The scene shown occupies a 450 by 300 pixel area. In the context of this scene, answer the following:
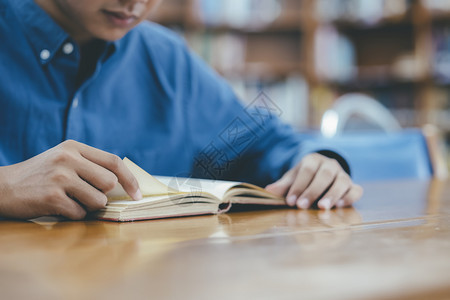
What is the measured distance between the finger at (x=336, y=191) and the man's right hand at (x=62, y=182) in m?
0.34

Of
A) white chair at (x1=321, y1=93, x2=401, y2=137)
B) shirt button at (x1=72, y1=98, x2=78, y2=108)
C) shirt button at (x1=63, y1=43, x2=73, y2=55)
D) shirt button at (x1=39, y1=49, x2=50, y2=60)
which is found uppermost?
shirt button at (x1=63, y1=43, x2=73, y2=55)

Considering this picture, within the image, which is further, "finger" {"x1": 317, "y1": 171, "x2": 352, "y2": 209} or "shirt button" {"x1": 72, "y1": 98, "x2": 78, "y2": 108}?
"shirt button" {"x1": 72, "y1": 98, "x2": 78, "y2": 108}

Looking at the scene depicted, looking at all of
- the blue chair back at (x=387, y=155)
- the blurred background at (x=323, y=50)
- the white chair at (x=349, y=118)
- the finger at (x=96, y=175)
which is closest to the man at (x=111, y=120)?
the finger at (x=96, y=175)

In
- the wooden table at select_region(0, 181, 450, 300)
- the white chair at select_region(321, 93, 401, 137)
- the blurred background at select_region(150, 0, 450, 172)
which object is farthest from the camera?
the blurred background at select_region(150, 0, 450, 172)

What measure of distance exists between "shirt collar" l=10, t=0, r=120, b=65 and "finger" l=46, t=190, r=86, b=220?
0.46 meters

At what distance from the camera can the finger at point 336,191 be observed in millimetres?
814

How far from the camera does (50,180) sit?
2.07 ft

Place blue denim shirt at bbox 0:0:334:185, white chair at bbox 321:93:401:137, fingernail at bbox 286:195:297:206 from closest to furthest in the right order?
fingernail at bbox 286:195:297:206 < blue denim shirt at bbox 0:0:334:185 < white chair at bbox 321:93:401:137

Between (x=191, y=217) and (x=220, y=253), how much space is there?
0.93ft

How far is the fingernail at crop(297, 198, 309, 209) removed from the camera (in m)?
0.82

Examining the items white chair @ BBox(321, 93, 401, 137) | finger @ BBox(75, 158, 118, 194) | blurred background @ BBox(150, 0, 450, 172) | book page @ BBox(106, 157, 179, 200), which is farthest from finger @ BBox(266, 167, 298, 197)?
blurred background @ BBox(150, 0, 450, 172)

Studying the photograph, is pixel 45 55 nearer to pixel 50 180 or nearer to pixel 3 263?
pixel 50 180

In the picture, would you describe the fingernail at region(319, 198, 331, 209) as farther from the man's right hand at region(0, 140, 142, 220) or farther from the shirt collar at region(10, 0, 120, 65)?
the shirt collar at region(10, 0, 120, 65)

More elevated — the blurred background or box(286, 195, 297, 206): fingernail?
the blurred background
